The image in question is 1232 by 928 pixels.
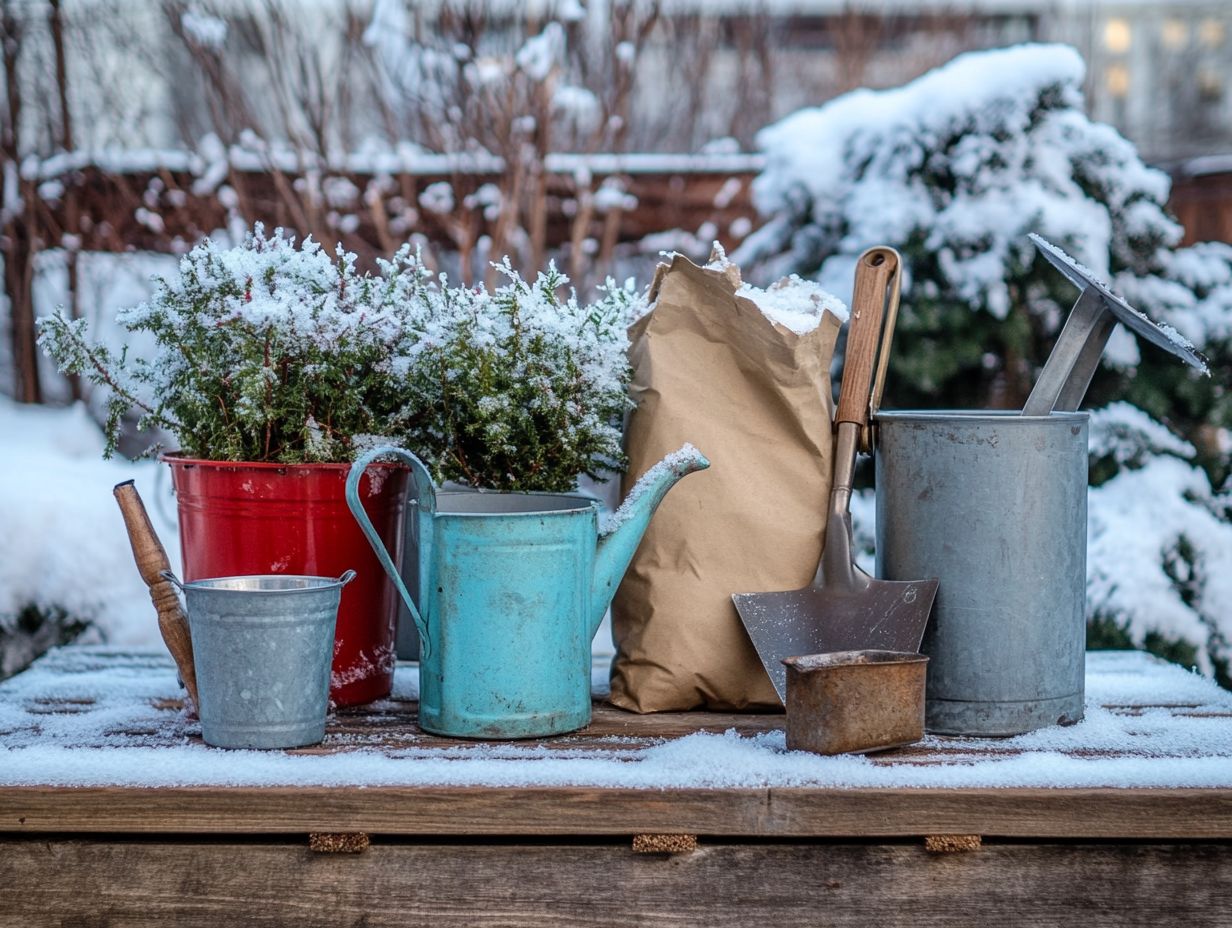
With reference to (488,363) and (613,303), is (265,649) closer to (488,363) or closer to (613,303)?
(488,363)

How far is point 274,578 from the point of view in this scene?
1521 mm

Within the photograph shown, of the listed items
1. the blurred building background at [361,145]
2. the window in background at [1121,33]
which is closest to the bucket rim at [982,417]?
the blurred building background at [361,145]

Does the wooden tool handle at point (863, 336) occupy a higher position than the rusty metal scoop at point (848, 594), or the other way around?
the wooden tool handle at point (863, 336)

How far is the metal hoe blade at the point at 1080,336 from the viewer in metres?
1.48

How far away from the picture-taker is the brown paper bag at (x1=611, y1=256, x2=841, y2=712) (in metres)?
1.61

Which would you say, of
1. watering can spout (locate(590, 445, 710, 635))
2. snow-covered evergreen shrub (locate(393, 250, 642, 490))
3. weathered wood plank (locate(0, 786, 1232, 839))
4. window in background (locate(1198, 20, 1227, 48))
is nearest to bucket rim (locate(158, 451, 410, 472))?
snow-covered evergreen shrub (locate(393, 250, 642, 490))

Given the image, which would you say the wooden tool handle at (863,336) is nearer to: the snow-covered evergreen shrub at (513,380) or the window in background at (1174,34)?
the snow-covered evergreen shrub at (513,380)

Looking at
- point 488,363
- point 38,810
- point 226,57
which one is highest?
point 226,57

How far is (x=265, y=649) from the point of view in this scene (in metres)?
1.41

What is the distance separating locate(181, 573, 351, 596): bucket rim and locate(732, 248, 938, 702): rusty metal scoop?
0.53 m

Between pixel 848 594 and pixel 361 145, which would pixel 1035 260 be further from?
pixel 361 145

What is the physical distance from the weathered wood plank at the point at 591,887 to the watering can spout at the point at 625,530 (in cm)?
35

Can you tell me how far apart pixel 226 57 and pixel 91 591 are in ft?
7.35

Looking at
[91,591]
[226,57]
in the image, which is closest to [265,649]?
[91,591]
